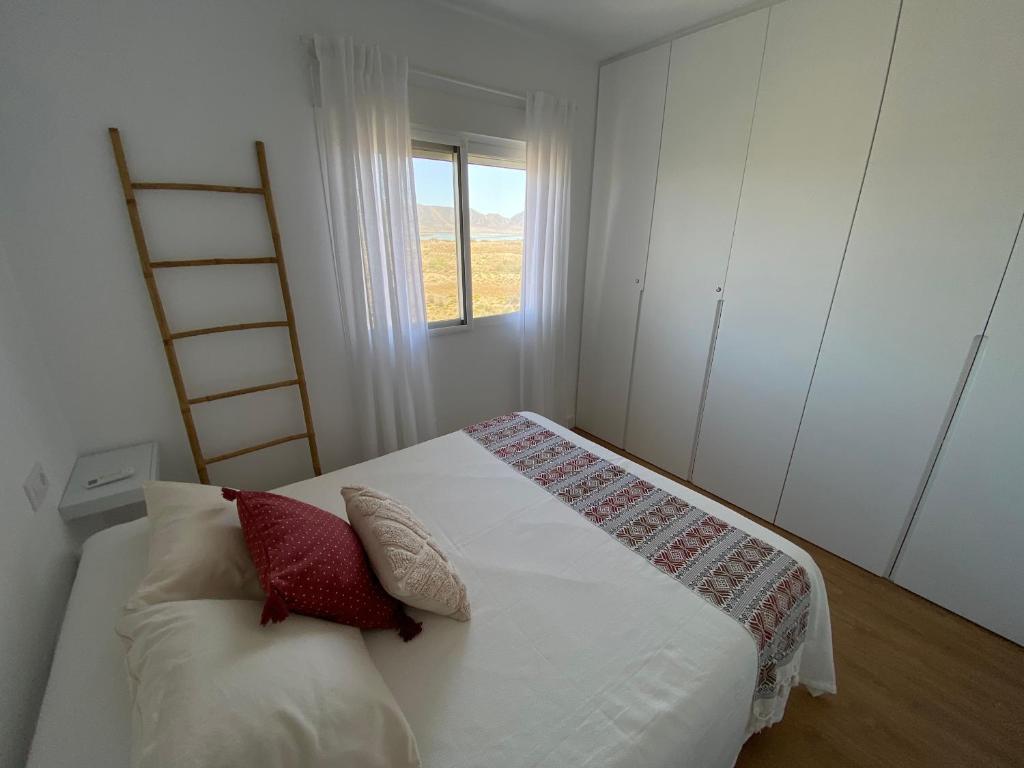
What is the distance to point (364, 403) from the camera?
2.30 m

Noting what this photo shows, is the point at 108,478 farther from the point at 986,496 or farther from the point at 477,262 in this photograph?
the point at 986,496

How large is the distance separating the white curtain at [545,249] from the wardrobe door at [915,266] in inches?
62.1

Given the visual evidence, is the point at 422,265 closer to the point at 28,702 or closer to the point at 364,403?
the point at 364,403

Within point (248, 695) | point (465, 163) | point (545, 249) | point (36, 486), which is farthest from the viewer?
point (545, 249)

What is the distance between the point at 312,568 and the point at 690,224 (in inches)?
99.5

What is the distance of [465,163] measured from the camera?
2418 mm

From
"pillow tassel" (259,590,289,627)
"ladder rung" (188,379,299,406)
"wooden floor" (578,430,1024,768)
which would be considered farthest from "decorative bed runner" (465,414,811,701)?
"ladder rung" (188,379,299,406)

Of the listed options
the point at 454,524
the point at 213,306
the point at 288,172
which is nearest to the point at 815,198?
the point at 454,524

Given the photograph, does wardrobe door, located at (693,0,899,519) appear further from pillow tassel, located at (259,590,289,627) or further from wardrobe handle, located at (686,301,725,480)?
pillow tassel, located at (259,590,289,627)

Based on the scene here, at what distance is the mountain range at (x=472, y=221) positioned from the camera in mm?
2416

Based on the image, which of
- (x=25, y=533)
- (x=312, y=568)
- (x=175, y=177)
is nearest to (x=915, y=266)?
(x=312, y=568)

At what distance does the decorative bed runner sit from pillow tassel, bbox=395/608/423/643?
2.22 feet

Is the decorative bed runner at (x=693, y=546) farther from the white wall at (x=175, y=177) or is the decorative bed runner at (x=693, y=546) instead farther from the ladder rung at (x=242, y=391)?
the white wall at (x=175, y=177)

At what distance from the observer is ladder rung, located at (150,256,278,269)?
1.67 m
